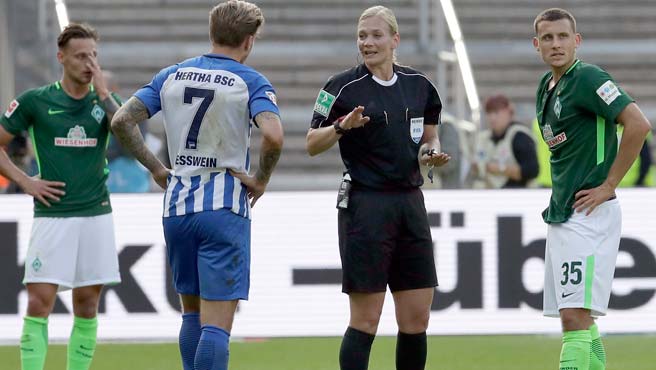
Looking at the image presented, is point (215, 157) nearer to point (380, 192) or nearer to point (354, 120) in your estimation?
point (354, 120)

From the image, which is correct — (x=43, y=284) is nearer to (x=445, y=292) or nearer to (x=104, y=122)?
(x=104, y=122)

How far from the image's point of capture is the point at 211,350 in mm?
6520

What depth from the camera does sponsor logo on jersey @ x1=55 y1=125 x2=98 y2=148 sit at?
8109 mm

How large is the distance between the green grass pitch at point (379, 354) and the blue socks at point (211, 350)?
2.88 m

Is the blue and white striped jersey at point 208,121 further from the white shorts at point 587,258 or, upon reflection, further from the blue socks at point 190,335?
the white shorts at point 587,258

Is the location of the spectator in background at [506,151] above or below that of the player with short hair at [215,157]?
below

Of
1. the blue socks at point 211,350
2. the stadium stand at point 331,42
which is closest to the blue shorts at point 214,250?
the blue socks at point 211,350

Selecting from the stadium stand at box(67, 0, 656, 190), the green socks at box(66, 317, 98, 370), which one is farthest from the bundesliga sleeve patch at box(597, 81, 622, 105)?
the stadium stand at box(67, 0, 656, 190)

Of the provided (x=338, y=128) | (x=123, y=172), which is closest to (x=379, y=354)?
(x=338, y=128)

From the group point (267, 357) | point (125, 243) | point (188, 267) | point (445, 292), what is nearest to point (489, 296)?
point (445, 292)

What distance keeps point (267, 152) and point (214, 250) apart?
554mm

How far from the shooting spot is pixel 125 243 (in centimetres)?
1109

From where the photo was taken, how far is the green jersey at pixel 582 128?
268 inches

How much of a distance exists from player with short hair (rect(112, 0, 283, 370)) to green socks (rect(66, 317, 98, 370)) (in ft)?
5.21
